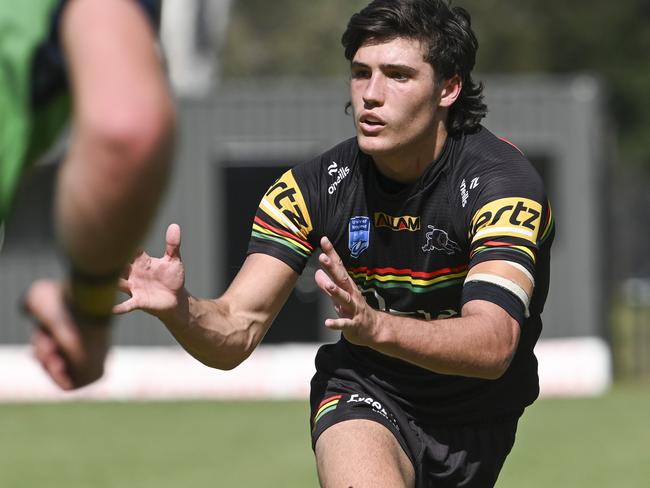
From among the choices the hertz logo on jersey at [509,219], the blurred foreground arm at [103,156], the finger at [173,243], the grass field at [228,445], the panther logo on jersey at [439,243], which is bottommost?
the grass field at [228,445]

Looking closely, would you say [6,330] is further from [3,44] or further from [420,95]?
[3,44]

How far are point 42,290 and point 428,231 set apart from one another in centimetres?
272

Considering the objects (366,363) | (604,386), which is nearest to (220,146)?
(604,386)

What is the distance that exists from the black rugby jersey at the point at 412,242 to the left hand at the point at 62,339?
101 inches

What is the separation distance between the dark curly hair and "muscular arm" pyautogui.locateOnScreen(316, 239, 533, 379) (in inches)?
36.2

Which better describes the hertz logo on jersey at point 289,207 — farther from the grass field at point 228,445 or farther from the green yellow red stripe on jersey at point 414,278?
the grass field at point 228,445

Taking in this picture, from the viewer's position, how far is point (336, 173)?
5.55 meters

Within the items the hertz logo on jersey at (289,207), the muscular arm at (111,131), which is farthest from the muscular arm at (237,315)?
the muscular arm at (111,131)

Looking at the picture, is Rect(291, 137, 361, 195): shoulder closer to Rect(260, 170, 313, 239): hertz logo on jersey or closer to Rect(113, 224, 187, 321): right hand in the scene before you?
Rect(260, 170, 313, 239): hertz logo on jersey

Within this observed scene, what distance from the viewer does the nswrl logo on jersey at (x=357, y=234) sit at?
545cm

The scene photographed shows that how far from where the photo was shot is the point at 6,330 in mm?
18453

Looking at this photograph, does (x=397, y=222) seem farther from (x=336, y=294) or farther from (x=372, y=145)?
(x=336, y=294)

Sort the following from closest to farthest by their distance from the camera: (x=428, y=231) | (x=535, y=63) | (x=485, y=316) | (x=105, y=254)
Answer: (x=105, y=254)
(x=485, y=316)
(x=428, y=231)
(x=535, y=63)

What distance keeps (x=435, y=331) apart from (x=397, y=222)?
0.94m
